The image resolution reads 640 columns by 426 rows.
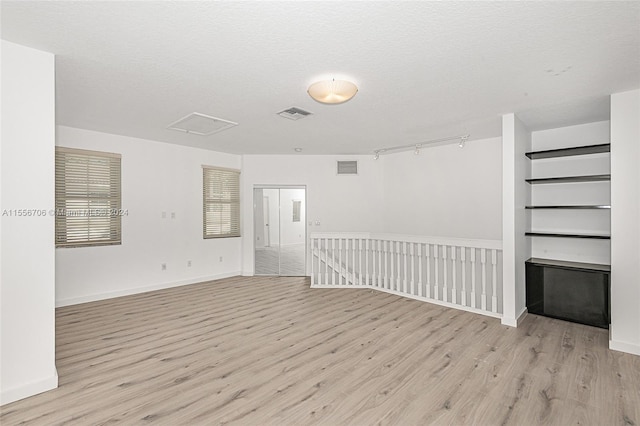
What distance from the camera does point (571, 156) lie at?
4.40m

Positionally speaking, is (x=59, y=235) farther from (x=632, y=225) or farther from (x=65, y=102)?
(x=632, y=225)

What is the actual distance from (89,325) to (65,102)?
8.79ft

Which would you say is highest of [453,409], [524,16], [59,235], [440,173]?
[524,16]

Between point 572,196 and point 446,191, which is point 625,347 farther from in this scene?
point 446,191

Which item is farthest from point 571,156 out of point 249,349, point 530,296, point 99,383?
point 99,383

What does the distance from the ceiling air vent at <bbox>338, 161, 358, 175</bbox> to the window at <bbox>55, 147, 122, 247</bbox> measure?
4194 mm

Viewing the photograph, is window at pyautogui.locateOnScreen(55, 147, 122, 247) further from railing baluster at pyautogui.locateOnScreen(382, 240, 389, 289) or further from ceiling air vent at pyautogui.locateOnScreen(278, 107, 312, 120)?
railing baluster at pyautogui.locateOnScreen(382, 240, 389, 289)

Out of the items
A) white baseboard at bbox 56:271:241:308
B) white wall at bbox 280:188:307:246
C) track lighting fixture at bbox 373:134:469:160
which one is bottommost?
white baseboard at bbox 56:271:241:308

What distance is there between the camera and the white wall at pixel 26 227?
2301 millimetres

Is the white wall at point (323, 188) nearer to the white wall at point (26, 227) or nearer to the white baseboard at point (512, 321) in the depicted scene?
the white baseboard at point (512, 321)

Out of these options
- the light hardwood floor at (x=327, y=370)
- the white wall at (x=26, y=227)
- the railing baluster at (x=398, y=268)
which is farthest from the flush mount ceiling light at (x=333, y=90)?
the railing baluster at (x=398, y=268)

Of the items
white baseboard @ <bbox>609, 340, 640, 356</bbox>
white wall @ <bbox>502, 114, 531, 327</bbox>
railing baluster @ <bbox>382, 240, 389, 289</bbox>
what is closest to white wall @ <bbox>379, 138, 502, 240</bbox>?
railing baluster @ <bbox>382, 240, 389, 289</bbox>

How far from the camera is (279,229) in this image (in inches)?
276

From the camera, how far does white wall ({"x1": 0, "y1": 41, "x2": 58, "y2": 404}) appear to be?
90.6 inches
